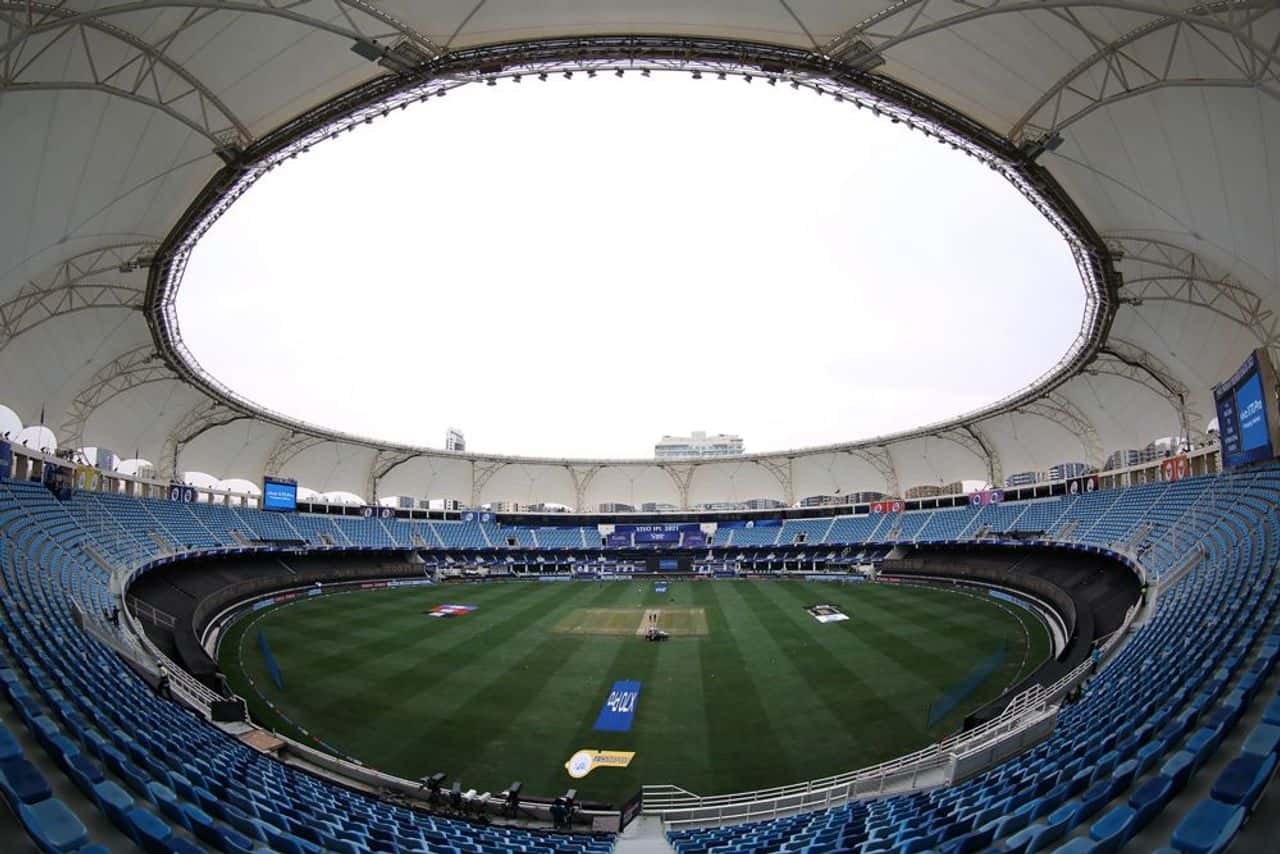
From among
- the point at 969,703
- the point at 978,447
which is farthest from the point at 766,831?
the point at 978,447

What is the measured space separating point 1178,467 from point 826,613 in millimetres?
23896

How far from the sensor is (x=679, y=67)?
18062 mm

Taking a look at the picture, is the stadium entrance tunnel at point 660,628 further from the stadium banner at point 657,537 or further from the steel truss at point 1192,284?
the stadium banner at point 657,537

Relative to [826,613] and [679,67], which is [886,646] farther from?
[679,67]

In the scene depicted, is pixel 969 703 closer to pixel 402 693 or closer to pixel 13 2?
pixel 402 693

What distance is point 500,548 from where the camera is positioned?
71.4 m

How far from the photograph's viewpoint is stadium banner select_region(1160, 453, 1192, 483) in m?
35.5

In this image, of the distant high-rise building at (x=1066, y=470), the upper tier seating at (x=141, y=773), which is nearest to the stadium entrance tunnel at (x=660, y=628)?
the upper tier seating at (x=141, y=773)

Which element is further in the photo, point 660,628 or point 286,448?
point 286,448

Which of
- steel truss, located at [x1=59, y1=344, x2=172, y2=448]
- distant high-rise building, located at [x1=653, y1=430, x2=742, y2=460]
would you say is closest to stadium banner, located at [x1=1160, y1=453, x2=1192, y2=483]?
steel truss, located at [x1=59, y1=344, x2=172, y2=448]

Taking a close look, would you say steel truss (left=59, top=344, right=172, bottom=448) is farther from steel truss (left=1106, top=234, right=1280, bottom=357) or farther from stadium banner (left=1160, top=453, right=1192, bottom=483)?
stadium banner (left=1160, top=453, right=1192, bottom=483)

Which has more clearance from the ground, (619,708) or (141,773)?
(141,773)

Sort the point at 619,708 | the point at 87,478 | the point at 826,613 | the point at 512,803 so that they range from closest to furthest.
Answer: the point at 512,803, the point at 619,708, the point at 826,613, the point at 87,478

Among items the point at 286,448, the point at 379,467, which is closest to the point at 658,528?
the point at 379,467
